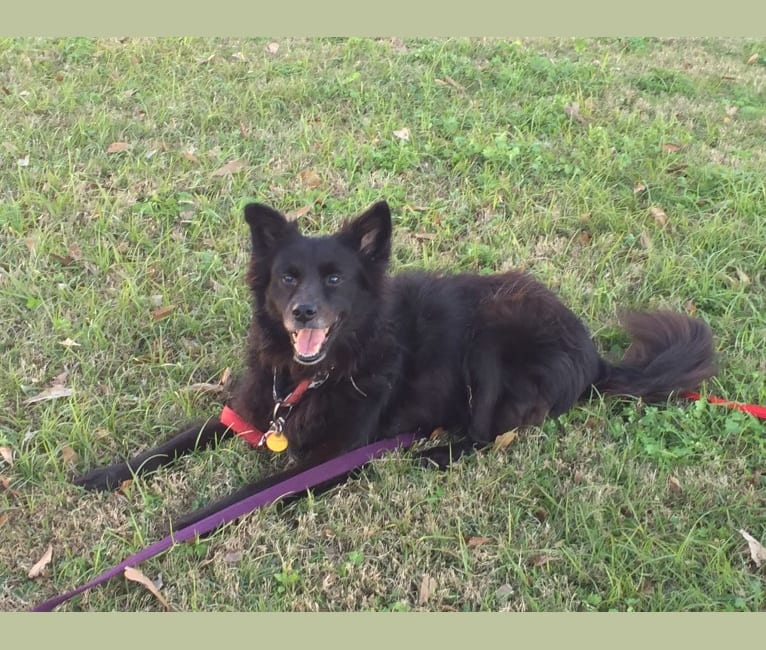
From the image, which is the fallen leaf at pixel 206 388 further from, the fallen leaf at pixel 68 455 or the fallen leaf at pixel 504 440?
the fallen leaf at pixel 504 440

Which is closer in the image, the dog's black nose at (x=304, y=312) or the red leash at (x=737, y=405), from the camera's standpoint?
the dog's black nose at (x=304, y=312)

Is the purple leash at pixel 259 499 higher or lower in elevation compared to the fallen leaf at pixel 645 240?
lower

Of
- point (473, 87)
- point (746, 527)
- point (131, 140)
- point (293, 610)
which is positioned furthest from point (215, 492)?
point (473, 87)

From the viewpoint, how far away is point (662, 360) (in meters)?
3.40

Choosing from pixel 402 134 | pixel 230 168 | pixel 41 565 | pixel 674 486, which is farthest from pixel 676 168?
pixel 41 565

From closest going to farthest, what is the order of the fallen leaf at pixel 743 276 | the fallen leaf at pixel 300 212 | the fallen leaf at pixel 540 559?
the fallen leaf at pixel 540 559, the fallen leaf at pixel 743 276, the fallen leaf at pixel 300 212

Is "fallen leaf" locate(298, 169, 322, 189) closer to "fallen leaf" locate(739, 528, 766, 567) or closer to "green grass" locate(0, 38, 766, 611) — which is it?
"green grass" locate(0, 38, 766, 611)

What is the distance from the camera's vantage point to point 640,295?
13.4ft

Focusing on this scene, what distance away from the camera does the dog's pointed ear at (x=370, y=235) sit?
294 cm

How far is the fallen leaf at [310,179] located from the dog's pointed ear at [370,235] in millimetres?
1903

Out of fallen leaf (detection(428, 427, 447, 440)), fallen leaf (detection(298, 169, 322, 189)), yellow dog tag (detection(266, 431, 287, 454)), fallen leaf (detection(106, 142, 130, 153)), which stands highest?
fallen leaf (detection(106, 142, 130, 153))

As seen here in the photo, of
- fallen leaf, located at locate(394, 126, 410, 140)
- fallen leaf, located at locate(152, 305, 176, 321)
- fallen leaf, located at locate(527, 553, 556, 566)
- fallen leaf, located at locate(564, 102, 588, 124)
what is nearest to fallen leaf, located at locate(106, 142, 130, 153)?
fallen leaf, located at locate(152, 305, 176, 321)

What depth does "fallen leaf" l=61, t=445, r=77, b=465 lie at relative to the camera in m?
2.98

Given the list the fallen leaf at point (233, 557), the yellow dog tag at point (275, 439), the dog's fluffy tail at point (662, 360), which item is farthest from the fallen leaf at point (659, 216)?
the fallen leaf at point (233, 557)
